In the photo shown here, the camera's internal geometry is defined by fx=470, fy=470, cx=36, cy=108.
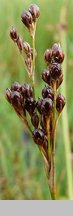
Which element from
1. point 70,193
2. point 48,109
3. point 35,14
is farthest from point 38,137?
point 70,193

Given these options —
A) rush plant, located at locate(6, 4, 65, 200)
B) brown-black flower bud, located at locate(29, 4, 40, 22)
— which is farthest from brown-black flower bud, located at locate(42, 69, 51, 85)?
brown-black flower bud, located at locate(29, 4, 40, 22)

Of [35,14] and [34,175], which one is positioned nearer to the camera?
[35,14]

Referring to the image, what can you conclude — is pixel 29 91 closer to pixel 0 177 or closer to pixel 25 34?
pixel 0 177

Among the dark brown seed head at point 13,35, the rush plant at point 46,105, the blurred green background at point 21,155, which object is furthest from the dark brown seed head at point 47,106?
the blurred green background at point 21,155

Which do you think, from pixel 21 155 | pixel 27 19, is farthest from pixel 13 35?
pixel 21 155

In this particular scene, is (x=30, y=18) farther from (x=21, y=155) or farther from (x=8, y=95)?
(x=21, y=155)

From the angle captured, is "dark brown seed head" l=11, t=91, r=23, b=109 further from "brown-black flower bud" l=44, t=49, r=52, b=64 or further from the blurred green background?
the blurred green background

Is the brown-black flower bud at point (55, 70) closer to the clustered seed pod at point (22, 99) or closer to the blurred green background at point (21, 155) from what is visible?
the clustered seed pod at point (22, 99)

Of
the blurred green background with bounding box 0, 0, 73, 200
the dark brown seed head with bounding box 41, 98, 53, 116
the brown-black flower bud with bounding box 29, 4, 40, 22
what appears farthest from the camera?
the blurred green background with bounding box 0, 0, 73, 200
